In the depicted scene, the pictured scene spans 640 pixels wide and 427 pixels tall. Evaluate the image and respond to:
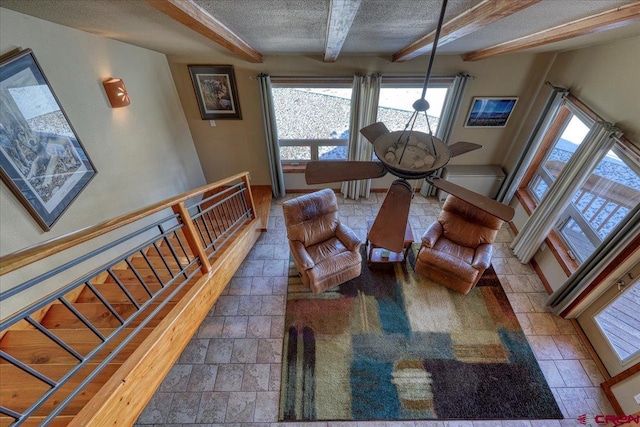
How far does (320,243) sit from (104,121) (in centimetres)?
263

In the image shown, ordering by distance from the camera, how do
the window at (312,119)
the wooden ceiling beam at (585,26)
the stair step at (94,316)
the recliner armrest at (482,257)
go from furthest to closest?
the window at (312,119) < the recliner armrest at (482,257) < the stair step at (94,316) < the wooden ceiling beam at (585,26)

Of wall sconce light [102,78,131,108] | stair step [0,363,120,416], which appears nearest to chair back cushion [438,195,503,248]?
stair step [0,363,120,416]

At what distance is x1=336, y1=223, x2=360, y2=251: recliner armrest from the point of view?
346 cm

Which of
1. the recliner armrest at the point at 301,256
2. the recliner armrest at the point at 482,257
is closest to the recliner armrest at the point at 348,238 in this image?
the recliner armrest at the point at 301,256

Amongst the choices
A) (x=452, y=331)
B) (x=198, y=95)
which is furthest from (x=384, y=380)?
(x=198, y=95)

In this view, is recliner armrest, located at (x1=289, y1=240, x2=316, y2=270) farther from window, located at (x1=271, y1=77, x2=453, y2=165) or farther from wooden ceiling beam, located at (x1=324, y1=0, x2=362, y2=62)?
wooden ceiling beam, located at (x1=324, y1=0, x2=362, y2=62)

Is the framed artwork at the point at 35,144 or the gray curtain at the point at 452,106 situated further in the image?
the gray curtain at the point at 452,106

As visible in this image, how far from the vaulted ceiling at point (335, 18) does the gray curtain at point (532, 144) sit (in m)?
1.07

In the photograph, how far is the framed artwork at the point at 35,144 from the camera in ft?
5.71

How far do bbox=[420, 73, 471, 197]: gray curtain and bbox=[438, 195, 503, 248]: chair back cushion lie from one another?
0.46 m

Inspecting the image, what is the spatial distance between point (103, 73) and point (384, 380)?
4.09 m

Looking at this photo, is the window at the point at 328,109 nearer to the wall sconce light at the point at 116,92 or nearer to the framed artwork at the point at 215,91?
the framed artwork at the point at 215,91

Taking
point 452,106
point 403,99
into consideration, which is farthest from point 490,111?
point 403,99

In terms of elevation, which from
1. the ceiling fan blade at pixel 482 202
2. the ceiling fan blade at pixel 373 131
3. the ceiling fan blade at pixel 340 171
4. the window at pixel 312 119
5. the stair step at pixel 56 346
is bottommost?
the stair step at pixel 56 346
